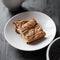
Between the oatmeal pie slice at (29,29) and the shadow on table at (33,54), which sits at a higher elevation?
the oatmeal pie slice at (29,29)

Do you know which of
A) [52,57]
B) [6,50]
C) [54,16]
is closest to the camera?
[52,57]

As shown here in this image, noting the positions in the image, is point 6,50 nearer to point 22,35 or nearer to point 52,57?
point 22,35

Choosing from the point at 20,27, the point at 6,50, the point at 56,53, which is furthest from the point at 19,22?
the point at 56,53

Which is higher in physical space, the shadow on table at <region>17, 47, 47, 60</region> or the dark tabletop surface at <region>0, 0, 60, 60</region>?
the dark tabletop surface at <region>0, 0, 60, 60</region>
